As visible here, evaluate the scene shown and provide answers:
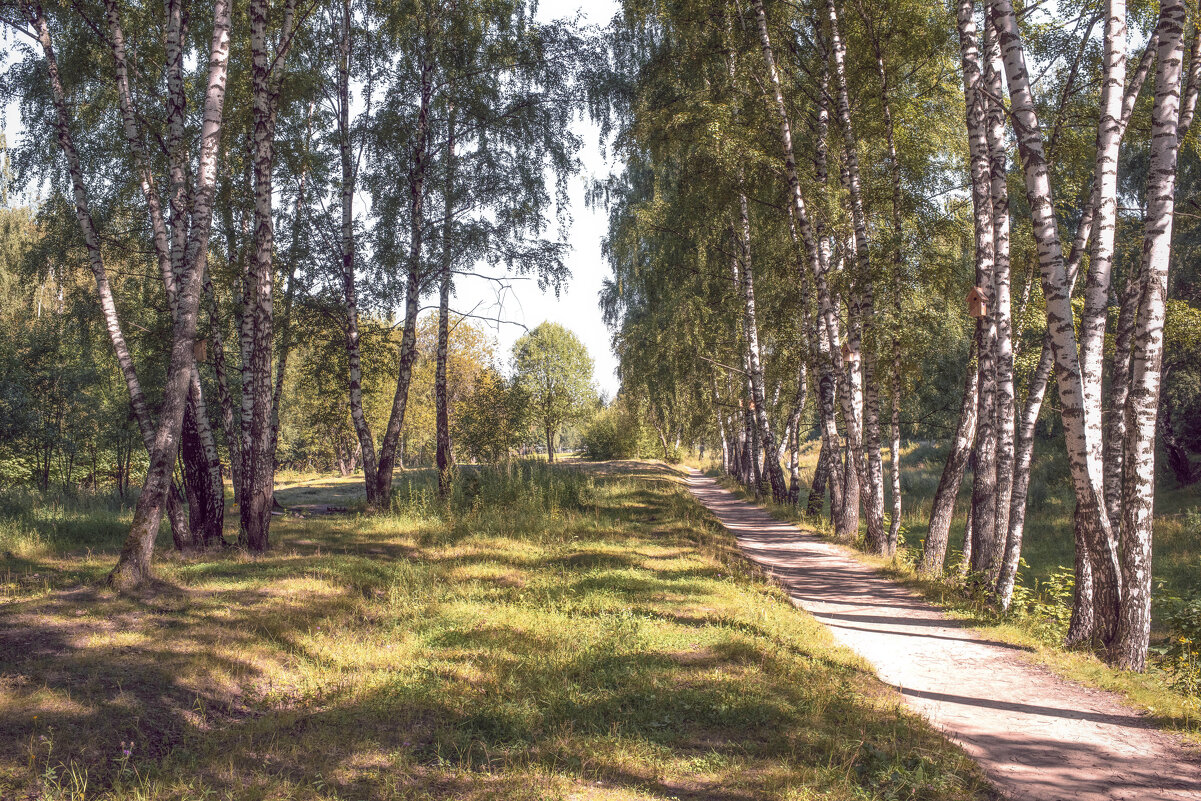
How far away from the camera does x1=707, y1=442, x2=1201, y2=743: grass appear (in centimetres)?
550

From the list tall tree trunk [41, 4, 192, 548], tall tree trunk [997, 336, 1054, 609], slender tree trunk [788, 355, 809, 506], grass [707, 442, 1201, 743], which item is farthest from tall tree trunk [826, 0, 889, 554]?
tall tree trunk [41, 4, 192, 548]

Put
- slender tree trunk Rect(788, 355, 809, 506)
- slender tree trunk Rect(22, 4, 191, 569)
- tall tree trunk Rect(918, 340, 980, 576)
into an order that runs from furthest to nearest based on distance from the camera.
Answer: slender tree trunk Rect(788, 355, 809, 506), tall tree trunk Rect(918, 340, 980, 576), slender tree trunk Rect(22, 4, 191, 569)

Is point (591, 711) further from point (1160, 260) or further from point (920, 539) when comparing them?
point (920, 539)

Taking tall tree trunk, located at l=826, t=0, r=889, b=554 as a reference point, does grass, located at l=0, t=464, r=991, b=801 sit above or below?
below

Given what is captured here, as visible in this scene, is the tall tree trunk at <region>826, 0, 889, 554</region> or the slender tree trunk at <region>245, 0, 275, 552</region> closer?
the slender tree trunk at <region>245, 0, 275, 552</region>

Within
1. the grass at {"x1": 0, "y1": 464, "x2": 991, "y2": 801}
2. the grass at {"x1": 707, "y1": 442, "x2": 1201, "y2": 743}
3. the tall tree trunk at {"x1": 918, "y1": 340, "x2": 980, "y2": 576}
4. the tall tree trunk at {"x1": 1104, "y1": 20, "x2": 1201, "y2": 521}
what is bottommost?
the grass at {"x1": 707, "y1": 442, "x2": 1201, "y2": 743}

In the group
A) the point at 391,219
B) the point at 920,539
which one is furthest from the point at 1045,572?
the point at 391,219

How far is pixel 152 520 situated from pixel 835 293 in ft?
39.6

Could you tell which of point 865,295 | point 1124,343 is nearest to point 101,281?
point 865,295

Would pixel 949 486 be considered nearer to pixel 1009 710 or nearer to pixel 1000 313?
pixel 1000 313

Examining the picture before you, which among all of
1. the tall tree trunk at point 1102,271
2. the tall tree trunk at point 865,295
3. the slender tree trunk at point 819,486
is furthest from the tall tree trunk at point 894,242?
the tall tree trunk at point 1102,271

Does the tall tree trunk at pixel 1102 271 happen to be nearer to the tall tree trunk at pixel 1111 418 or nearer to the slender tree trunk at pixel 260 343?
the tall tree trunk at pixel 1111 418

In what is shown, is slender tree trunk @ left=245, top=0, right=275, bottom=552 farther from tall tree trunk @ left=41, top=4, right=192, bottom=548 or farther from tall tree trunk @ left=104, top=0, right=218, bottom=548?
tall tree trunk @ left=41, top=4, right=192, bottom=548

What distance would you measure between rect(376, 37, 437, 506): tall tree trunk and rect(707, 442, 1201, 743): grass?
9.28m
